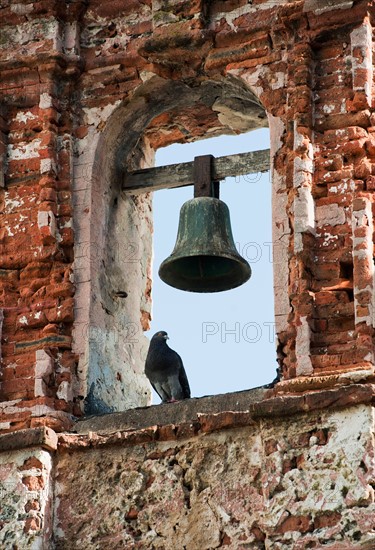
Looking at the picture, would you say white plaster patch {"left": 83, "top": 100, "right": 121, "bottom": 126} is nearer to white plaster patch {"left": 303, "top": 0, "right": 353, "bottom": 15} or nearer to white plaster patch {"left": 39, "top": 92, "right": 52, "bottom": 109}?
white plaster patch {"left": 39, "top": 92, "right": 52, "bottom": 109}

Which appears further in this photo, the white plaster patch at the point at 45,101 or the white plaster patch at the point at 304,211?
the white plaster patch at the point at 45,101

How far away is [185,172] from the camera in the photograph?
13953 millimetres

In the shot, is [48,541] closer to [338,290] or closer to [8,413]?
[8,413]

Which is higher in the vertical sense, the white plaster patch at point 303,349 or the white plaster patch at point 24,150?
the white plaster patch at point 24,150

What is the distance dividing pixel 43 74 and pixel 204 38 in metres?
1.00

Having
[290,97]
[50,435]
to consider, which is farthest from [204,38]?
[50,435]

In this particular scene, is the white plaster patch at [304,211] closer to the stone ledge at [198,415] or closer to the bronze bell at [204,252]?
the bronze bell at [204,252]

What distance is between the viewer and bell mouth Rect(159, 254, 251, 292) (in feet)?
45.1

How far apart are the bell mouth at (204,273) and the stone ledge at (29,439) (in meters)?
1.40

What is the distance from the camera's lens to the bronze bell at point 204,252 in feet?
44.9

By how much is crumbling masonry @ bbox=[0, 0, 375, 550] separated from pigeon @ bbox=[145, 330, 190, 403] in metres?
0.31

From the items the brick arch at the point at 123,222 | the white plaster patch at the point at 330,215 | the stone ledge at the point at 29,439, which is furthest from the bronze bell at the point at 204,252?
the stone ledge at the point at 29,439

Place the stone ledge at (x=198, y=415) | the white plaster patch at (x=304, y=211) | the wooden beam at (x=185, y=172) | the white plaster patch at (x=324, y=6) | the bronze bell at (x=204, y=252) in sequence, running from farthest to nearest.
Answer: the wooden beam at (x=185, y=172) < the bronze bell at (x=204, y=252) < the white plaster patch at (x=324, y=6) < the white plaster patch at (x=304, y=211) < the stone ledge at (x=198, y=415)

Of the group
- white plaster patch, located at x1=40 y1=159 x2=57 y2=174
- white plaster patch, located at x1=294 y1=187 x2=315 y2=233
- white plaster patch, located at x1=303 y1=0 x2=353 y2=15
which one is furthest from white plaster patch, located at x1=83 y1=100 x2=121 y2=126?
white plaster patch, located at x1=294 y1=187 x2=315 y2=233
